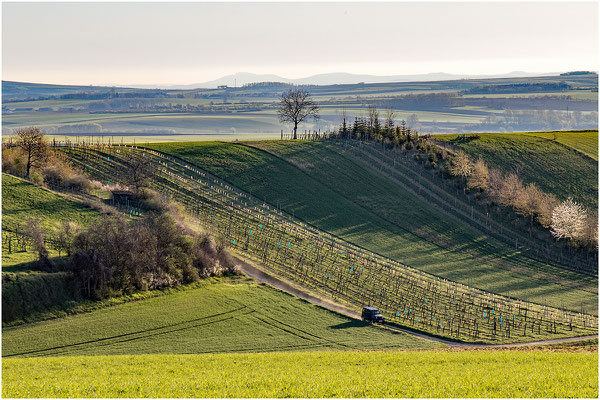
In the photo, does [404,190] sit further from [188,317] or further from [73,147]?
[188,317]

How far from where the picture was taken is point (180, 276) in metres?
56.3

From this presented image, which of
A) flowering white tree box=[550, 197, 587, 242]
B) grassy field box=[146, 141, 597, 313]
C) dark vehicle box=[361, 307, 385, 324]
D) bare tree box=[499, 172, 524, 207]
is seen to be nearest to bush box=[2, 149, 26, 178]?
grassy field box=[146, 141, 597, 313]

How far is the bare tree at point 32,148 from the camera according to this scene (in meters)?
76.6

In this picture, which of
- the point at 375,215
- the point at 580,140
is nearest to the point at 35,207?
the point at 375,215

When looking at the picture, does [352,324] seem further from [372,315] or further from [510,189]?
[510,189]

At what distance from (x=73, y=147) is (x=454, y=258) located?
195 feet

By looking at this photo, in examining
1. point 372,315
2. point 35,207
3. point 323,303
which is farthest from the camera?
point 35,207

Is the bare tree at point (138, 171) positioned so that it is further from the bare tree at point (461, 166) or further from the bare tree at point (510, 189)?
the bare tree at point (510, 189)

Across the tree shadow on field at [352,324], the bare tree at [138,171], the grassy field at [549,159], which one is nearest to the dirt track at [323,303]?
the tree shadow on field at [352,324]

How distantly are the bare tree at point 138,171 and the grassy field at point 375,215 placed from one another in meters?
9.22

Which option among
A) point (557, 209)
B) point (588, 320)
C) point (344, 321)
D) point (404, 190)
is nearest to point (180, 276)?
point (344, 321)

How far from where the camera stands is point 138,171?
78.9m

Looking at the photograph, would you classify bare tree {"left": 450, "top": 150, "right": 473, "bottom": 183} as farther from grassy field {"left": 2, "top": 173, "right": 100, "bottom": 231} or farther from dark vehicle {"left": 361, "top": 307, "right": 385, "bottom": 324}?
grassy field {"left": 2, "top": 173, "right": 100, "bottom": 231}

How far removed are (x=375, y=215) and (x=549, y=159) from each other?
48829mm
